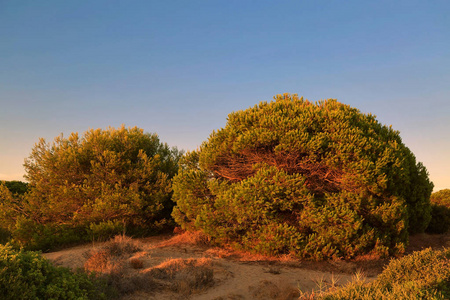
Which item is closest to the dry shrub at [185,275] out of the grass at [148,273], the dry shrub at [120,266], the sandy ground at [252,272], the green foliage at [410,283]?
the grass at [148,273]

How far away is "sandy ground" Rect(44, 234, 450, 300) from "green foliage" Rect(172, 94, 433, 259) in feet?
1.43

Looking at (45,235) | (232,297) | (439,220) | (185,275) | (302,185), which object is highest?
(302,185)

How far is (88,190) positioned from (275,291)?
9.72m

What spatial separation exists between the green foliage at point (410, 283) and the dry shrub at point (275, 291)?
5.11 feet

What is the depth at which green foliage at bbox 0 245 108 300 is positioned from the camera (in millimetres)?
4941

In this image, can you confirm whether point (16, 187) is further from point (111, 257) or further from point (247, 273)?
point (247, 273)

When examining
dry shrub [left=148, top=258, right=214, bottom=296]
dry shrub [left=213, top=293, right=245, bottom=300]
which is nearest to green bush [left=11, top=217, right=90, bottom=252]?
dry shrub [left=148, top=258, right=214, bottom=296]

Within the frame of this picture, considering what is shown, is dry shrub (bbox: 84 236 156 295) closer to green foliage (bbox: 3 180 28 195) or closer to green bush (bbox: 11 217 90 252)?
green bush (bbox: 11 217 90 252)

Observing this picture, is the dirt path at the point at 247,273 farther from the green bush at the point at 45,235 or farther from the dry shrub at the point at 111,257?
the green bush at the point at 45,235

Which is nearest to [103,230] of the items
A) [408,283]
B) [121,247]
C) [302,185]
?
[121,247]

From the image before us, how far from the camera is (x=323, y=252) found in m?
9.86

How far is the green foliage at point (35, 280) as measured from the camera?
4.94 metres

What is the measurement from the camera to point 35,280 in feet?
17.5

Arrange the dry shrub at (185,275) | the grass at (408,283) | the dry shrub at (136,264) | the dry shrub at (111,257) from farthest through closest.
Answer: the dry shrub at (136,264) → the dry shrub at (111,257) → the dry shrub at (185,275) → the grass at (408,283)
